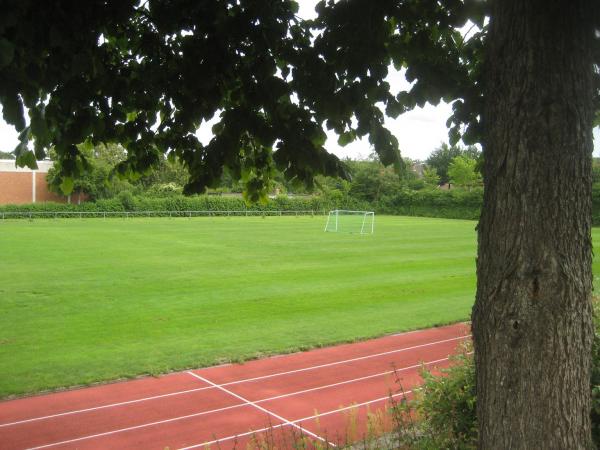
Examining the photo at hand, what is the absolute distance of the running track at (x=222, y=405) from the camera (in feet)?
24.0

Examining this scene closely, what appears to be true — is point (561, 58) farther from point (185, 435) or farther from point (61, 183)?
point (185, 435)

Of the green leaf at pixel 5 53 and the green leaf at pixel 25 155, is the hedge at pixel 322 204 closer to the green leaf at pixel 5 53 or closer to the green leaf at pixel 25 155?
the green leaf at pixel 25 155

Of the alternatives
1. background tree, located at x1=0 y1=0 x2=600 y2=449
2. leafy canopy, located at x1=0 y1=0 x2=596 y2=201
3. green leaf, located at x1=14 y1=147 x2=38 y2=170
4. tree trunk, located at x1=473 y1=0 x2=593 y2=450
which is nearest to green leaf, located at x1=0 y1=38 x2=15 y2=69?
background tree, located at x1=0 y1=0 x2=600 y2=449

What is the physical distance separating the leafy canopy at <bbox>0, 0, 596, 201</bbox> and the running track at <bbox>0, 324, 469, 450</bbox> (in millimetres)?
2859

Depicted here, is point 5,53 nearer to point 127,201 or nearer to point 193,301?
point 193,301

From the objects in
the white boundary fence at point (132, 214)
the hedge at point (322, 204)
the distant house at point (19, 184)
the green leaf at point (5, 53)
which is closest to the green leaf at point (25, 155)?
the green leaf at point (5, 53)

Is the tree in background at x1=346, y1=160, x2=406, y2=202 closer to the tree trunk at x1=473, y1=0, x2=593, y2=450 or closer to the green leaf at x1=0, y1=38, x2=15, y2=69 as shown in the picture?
the tree trunk at x1=473, y1=0, x2=593, y2=450

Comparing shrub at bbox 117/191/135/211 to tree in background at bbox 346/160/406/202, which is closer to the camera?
shrub at bbox 117/191/135/211

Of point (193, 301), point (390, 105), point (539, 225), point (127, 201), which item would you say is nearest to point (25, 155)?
point (390, 105)

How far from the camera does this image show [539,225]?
312cm

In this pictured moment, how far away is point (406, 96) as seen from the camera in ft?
17.0

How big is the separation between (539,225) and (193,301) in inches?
538

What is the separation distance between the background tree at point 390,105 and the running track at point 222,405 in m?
2.93

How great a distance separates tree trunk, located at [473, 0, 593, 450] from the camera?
10.3 ft
